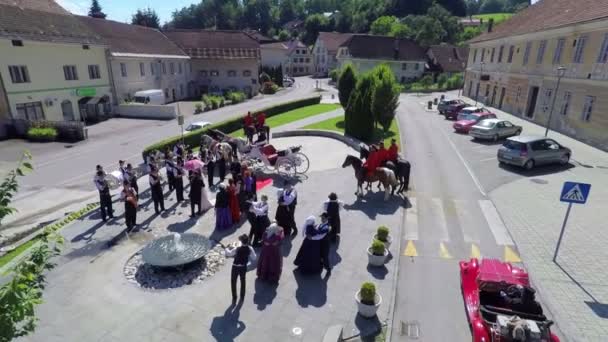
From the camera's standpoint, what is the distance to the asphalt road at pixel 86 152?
56.8 feet

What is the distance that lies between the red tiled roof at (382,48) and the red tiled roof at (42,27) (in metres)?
43.0

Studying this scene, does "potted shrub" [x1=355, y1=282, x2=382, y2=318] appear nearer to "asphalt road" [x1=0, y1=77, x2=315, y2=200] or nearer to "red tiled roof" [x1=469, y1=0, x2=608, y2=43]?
"asphalt road" [x1=0, y1=77, x2=315, y2=200]

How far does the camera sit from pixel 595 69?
22.4 meters

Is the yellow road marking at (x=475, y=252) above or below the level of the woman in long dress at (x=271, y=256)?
below

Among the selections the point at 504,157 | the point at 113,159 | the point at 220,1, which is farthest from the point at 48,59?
the point at 220,1

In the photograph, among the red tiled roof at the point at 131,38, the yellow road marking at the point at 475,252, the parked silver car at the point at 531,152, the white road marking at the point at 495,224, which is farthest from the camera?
the red tiled roof at the point at 131,38

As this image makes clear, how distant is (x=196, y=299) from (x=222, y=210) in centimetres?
363

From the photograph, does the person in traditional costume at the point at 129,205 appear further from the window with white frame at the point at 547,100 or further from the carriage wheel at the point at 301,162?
the window with white frame at the point at 547,100

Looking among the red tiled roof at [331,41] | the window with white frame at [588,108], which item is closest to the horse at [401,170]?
the window with white frame at [588,108]

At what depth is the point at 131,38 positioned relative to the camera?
41.5 m

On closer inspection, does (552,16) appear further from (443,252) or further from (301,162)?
(443,252)

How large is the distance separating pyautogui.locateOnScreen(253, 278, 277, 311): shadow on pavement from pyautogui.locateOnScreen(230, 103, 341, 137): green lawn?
18.7 m

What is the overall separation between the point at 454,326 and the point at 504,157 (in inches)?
528

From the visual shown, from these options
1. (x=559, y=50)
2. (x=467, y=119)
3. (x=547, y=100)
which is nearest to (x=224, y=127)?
(x=467, y=119)
